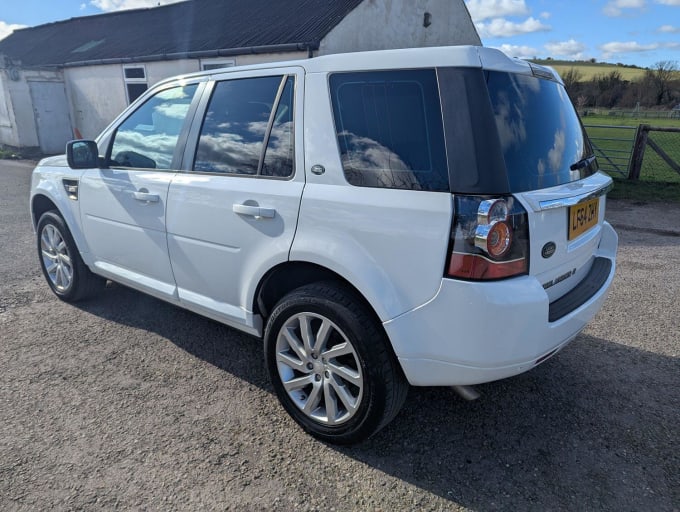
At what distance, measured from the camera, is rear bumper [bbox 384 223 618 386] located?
1.95m

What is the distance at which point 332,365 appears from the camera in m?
2.42

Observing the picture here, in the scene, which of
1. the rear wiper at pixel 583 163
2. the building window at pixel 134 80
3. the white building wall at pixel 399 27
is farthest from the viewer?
the building window at pixel 134 80

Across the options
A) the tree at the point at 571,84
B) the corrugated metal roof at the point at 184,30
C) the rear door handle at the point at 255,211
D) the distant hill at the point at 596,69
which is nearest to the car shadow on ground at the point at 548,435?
the rear door handle at the point at 255,211

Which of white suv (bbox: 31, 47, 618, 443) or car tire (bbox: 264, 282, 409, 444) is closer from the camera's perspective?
white suv (bbox: 31, 47, 618, 443)

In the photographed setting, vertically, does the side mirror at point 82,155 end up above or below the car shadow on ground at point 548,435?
above

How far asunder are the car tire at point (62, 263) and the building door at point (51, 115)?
14.7 meters

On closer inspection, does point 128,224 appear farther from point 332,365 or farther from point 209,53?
point 209,53

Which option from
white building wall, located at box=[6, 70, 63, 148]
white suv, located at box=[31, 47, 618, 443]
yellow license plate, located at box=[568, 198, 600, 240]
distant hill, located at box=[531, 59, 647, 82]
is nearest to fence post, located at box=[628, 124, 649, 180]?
white suv, located at box=[31, 47, 618, 443]

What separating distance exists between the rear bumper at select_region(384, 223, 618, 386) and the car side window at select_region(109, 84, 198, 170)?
6.58 ft

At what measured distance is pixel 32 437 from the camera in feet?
8.34

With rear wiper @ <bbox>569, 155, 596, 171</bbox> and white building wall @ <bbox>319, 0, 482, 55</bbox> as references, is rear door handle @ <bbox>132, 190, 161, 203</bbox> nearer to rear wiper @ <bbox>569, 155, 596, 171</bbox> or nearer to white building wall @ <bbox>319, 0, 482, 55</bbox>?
rear wiper @ <bbox>569, 155, 596, 171</bbox>

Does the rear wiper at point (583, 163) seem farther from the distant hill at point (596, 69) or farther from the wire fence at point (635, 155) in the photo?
the distant hill at point (596, 69)

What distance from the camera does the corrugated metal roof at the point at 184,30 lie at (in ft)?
41.1

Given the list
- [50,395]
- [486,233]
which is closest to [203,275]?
[50,395]
